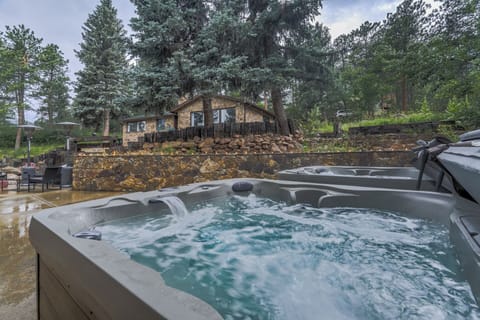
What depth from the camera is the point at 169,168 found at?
205 inches

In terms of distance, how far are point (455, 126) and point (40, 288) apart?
765 centimetres

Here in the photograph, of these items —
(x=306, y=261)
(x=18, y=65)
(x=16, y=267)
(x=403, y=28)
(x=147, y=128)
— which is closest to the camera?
(x=306, y=261)

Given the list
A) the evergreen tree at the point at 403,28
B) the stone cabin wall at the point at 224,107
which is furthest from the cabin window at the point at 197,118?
the evergreen tree at the point at 403,28

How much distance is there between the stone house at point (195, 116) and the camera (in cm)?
1095

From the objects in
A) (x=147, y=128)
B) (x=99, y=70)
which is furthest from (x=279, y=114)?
(x=99, y=70)

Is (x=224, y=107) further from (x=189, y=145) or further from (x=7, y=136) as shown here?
(x=7, y=136)

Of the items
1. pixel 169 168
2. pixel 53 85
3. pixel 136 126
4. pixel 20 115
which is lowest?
pixel 169 168

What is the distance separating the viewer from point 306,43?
7.63m

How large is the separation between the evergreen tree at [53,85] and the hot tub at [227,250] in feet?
62.1

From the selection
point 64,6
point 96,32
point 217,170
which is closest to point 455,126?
point 217,170

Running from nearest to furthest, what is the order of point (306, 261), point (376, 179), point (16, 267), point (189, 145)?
point (306, 261), point (16, 267), point (376, 179), point (189, 145)

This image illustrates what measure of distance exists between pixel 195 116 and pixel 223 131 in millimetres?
4763

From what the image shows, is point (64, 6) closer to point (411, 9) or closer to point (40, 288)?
point (40, 288)

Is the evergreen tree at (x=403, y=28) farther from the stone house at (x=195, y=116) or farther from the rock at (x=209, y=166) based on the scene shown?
the rock at (x=209, y=166)
